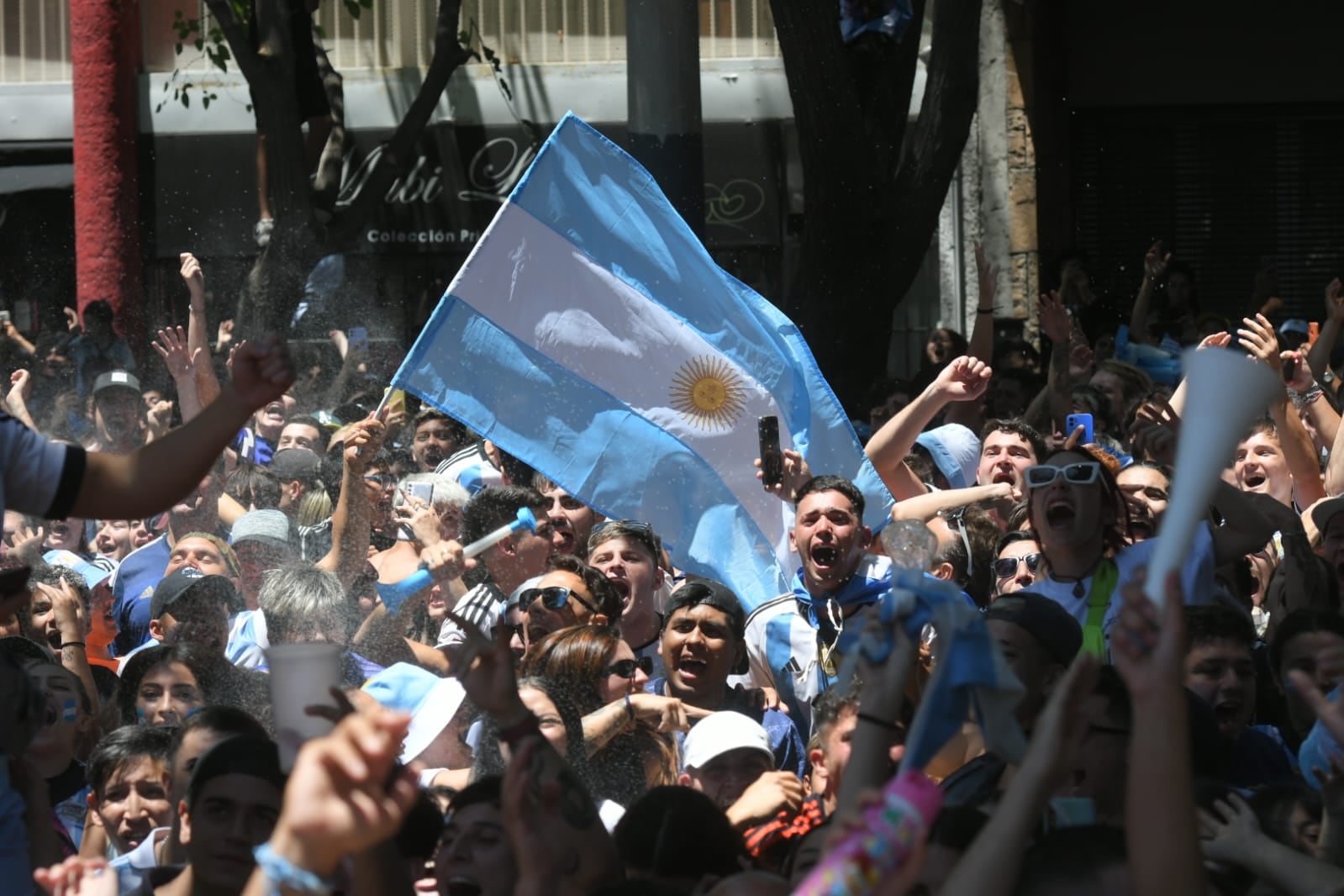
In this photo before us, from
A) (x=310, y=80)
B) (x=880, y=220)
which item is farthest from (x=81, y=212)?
(x=880, y=220)

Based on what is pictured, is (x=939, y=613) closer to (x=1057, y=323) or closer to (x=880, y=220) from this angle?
(x=1057, y=323)

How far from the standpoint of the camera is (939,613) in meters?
2.83

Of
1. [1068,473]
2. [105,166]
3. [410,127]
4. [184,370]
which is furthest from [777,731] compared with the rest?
[105,166]

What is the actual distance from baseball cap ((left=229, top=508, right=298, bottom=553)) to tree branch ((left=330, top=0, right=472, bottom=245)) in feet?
18.1

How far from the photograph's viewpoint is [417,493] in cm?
658

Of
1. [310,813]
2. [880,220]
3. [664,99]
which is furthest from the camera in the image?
[880,220]

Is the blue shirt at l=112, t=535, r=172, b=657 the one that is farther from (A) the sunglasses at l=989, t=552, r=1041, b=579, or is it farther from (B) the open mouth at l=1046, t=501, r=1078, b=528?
(B) the open mouth at l=1046, t=501, r=1078, b=528

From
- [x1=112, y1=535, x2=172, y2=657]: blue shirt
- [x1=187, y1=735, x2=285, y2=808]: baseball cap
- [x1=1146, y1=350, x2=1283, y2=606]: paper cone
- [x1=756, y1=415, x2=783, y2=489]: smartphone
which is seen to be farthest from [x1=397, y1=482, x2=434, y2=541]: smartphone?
[x1=1146, y1=350, x2=1283, y2=606]: paper cone

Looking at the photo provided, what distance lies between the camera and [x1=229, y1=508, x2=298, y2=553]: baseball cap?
6605 millimetres

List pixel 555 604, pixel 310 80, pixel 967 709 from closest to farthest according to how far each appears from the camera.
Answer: pixel 967 709
pixel 555 604
pixel 310 80

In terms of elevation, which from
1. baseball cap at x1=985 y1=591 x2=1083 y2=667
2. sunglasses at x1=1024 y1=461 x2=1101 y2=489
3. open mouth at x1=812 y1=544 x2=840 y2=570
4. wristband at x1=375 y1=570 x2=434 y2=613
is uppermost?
sunglasses at x1=1024 y1=461 x2=1101 y2=489

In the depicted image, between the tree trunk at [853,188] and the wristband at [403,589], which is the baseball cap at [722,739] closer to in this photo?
the wristband at [403,589]

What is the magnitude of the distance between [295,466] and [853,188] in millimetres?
3118

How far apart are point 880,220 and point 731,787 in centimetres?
514
